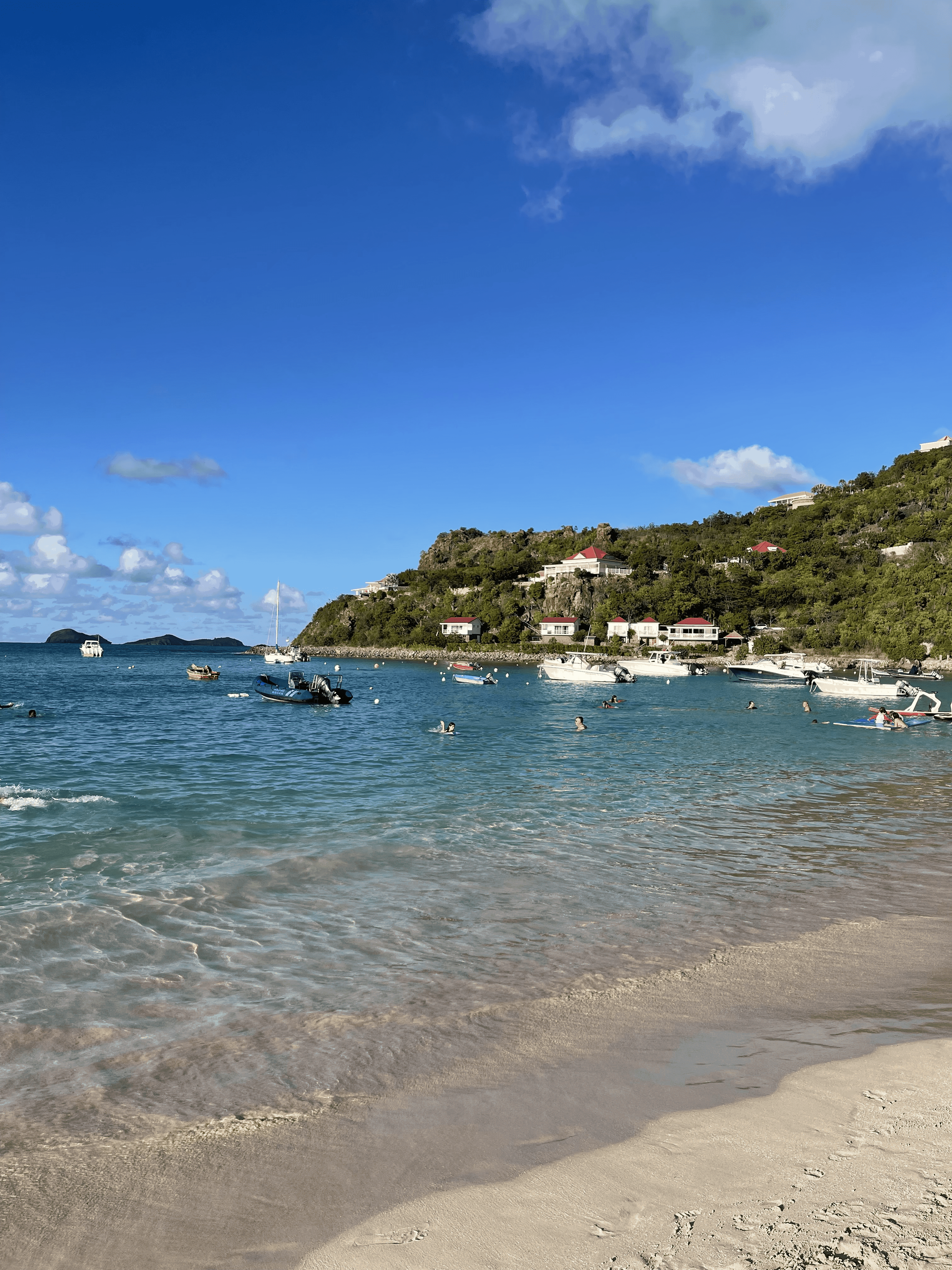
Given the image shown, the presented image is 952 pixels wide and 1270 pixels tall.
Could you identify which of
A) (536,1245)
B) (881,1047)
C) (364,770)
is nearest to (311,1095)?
(536,1245)

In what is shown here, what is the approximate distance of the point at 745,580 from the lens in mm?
131000

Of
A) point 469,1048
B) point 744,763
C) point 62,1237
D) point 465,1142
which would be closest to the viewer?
point 62,1237

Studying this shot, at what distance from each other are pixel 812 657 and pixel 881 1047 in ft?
350

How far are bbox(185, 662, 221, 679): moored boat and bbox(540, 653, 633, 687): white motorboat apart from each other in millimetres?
37232

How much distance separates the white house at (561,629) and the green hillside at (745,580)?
3765 millimetres

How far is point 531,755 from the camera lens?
2916 centimetres

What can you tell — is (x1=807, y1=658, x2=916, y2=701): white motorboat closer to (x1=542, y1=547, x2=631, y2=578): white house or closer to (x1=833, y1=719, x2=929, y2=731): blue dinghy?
(x1=833, y1=719, x2=929, y2=731): blue dinghy

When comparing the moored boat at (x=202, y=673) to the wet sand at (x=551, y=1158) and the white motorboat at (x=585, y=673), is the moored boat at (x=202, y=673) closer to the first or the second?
the white motorboat at (x=585, y=673)

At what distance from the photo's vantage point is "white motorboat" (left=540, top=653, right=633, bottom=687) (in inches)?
3056

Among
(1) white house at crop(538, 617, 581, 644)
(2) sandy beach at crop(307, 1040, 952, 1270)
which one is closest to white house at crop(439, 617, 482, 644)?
(1) white house at crop(538, 617, 581, 644)

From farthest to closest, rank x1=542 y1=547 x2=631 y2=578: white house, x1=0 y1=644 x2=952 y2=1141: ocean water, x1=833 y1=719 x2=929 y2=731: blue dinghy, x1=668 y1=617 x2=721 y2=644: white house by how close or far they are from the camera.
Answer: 1. x1=542 y1=547 x2=631 y2=578: white house
2. x1=668 y1=617 x2=721 y2=644: white house
3. x1=833 y1=719 x2=929 y2=731: blue dinghy
4. x1=0 y1=644 x2=952 y2=1141: ocean water

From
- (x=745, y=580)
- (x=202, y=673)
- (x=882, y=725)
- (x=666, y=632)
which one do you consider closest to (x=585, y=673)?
(x=882, y=725)

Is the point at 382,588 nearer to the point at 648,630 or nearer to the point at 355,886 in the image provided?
the point at 648,630

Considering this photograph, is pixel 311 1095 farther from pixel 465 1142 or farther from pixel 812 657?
pixel 812 657
